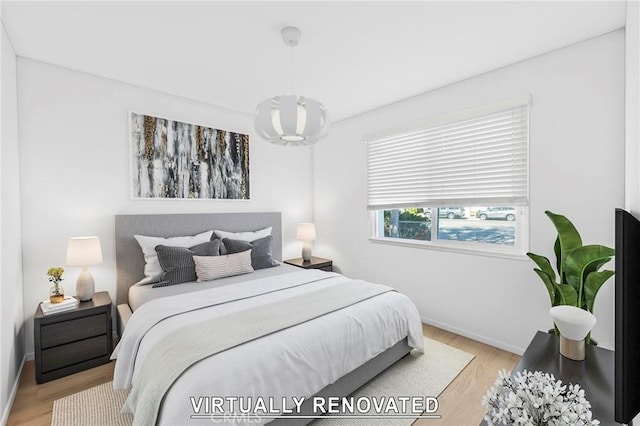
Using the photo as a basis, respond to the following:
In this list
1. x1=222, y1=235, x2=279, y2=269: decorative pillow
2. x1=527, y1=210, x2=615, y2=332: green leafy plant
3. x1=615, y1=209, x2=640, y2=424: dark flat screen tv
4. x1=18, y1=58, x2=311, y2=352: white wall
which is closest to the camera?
x1=615, y1=209, x2=640, y2=424: dark flat screen tv

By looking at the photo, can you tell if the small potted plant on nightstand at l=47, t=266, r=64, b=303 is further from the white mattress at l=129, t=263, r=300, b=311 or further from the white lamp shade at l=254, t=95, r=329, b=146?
the white lamp shade at l=254, t=95, r=329, b=146

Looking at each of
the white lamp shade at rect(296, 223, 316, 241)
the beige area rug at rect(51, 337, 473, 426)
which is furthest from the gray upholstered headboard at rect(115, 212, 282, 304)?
the beige area rug at rect(51, 337, 473, 426)

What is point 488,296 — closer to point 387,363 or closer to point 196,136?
point 387,363

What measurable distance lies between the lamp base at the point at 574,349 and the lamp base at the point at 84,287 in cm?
348

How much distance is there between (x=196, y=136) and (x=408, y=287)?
310cm

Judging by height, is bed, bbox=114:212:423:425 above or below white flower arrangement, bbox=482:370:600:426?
below

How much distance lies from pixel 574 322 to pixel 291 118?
1923 mm

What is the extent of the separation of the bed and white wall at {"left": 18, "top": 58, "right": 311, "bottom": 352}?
269mm

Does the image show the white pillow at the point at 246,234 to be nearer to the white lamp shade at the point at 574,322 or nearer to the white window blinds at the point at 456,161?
the white window blinds at the point at 456,161

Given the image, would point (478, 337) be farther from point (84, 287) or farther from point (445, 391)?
point (84, 287)

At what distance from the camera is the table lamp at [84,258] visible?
247cm

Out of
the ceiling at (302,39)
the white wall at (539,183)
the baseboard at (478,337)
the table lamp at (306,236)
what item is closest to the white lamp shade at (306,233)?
the table lamp at (306,236)

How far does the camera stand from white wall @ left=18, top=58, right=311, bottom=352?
255cm

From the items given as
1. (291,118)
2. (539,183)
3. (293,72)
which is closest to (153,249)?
(291,118)
